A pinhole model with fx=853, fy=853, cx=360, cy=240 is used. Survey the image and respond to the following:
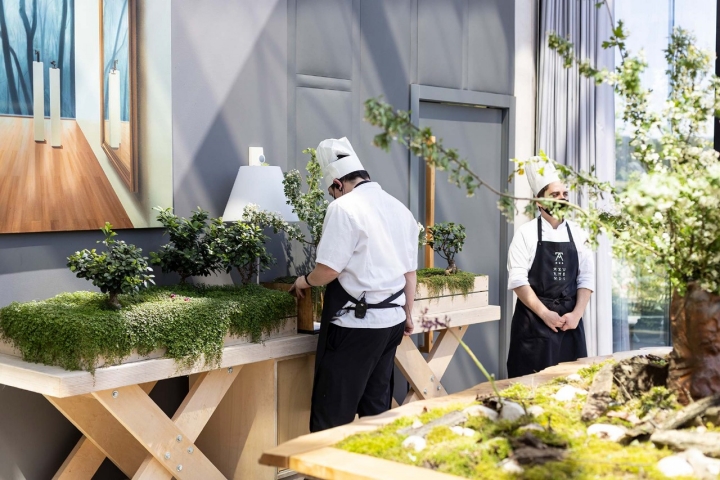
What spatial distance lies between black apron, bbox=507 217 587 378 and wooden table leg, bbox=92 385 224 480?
160 centimetres

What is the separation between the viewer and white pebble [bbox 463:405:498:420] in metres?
1.89

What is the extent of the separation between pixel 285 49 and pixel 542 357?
1.94 m

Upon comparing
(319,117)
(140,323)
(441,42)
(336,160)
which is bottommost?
(140,323)

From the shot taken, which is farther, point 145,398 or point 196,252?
point 196,252

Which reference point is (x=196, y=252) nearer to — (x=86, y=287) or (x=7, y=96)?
(x=86, y=287)

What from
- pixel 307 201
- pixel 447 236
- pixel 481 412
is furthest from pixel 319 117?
pixel 481 412

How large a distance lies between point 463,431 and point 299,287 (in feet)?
5.82

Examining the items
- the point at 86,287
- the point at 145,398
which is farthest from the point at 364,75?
the point at 145,398

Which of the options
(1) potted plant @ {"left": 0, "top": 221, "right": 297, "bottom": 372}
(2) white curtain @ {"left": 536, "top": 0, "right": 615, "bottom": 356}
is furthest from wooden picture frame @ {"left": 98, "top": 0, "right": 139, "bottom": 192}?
(2) white curtain @ {"left": 536, "top": 0, "right": 615, "bottom": 356}

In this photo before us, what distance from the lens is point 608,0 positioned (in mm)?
5684

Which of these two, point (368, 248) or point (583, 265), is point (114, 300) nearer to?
point (368, 248)

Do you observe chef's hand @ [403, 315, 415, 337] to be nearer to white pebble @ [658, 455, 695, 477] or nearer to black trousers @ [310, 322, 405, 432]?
black trousers @ [310, 322, 405, 432]

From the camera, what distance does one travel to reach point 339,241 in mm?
3266

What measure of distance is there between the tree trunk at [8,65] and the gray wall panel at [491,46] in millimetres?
3037
